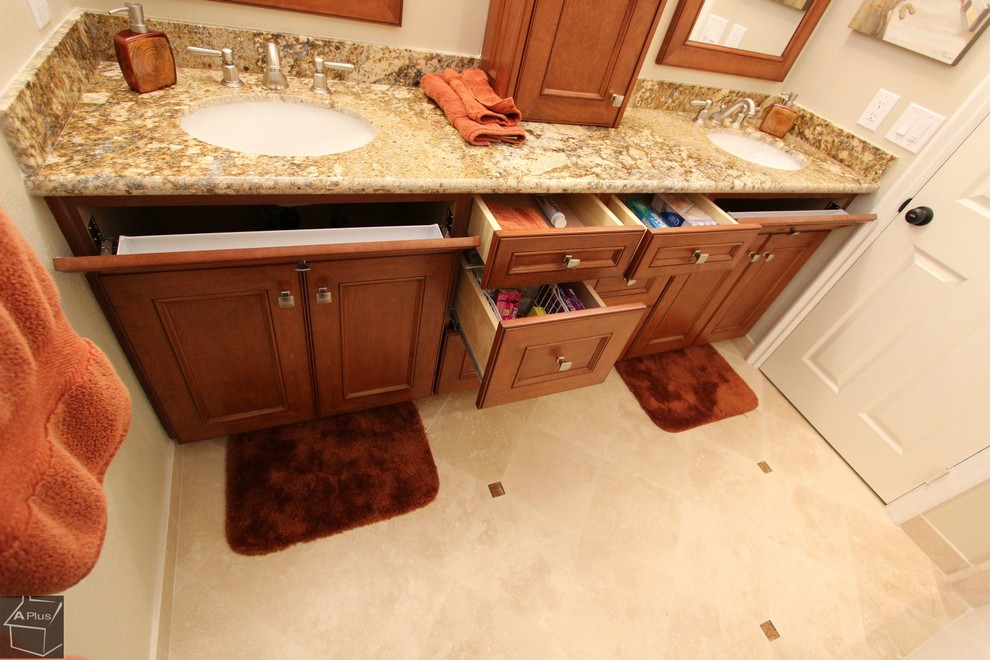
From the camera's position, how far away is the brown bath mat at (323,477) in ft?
4.06

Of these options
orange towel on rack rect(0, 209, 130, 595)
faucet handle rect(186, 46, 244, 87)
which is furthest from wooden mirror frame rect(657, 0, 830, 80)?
orange towel on rack rect(0, 209, 130, 595)

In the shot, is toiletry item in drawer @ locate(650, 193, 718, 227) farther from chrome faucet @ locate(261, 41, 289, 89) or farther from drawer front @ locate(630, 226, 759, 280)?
chrome faucet @ locate(261, 41, 289, 89)

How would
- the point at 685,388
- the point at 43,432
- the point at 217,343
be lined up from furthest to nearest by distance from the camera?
the point at 685,388 < the point at 217,343 < the point at 43,432

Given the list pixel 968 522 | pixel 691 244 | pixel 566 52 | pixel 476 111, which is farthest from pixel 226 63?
pixel 968 522

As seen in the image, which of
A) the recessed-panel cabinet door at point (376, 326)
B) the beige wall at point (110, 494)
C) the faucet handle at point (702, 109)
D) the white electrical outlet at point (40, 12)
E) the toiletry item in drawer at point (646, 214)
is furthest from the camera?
the faucet handle at point (702, 109)

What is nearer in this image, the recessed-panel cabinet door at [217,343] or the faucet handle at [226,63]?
the recessed-panel cabinet door at [217,343]

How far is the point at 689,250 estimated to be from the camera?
51.1 inches

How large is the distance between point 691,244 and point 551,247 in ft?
1.54

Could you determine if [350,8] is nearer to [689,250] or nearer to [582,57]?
[582,57]

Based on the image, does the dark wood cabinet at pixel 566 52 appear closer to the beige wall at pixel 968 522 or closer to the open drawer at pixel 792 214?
the open drawer at pixel 792 214

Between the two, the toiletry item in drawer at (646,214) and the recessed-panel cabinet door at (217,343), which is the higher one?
the toiletry item in drawer at (646,214)

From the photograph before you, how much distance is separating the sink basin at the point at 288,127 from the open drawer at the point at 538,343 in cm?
45

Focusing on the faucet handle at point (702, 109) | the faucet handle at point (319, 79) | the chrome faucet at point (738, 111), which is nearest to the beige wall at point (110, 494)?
the faucet handle at point (319, 79)

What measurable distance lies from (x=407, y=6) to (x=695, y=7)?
968 mm
